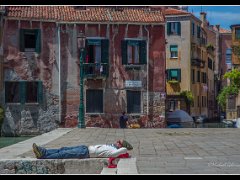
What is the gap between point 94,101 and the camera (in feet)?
95.3

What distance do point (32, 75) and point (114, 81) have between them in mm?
4344

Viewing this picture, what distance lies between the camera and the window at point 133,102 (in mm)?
29203

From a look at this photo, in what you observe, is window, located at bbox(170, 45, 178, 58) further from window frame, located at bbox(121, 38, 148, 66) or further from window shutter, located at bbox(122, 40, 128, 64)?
window shutter, located at bbox(122, 40, 128, 64)

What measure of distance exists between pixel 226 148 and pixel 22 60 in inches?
694

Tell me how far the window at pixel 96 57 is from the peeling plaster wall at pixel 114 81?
28 cm

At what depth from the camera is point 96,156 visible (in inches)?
431

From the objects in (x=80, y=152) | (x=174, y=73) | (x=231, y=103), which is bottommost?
(x=231, y=103)

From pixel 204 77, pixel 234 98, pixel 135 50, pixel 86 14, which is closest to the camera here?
pixel 135 50

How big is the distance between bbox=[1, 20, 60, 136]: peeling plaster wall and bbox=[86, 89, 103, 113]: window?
5.38 feet

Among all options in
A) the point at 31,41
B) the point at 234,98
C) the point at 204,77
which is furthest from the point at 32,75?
the point at 234,98

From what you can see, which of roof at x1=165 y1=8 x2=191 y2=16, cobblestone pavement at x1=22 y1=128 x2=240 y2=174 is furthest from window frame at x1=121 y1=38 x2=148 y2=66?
roof at x1=165 y1=8 x2=191 y2=16

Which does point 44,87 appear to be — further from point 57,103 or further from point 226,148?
point 226,148

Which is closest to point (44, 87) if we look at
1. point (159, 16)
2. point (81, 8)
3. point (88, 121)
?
point (88, 121)

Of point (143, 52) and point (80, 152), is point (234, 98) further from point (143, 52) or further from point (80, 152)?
point (80, 152)
